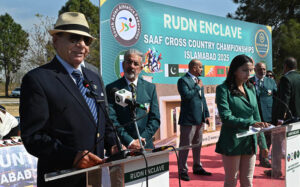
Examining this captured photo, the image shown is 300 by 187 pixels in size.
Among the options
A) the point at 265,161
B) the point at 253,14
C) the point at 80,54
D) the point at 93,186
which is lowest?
the point at 265,161

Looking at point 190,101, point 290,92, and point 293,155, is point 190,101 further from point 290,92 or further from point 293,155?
point 293,155

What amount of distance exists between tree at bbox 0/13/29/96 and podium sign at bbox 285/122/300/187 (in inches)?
737

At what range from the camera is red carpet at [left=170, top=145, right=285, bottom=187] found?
3.76 metres

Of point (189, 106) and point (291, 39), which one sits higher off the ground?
point (291, 39)

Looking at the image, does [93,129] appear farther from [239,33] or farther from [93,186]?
[239,33]

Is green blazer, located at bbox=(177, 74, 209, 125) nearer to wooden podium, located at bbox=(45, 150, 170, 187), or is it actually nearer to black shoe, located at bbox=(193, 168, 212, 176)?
black shoe, located at bbox=(193, 168, 212, 176)

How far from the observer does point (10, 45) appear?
23.6 m

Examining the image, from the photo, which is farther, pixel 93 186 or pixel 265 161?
pixel 265 161

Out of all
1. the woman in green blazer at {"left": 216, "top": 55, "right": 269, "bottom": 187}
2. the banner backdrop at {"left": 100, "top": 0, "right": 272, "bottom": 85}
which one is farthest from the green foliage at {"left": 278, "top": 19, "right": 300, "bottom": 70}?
the woman in green blazer at {"left": 216, "top": 55, "right": 269, "bottom": 187}

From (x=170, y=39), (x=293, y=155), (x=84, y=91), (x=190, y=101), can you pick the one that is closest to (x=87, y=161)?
(x=84, y=91)

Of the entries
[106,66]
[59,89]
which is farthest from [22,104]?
[106,66]

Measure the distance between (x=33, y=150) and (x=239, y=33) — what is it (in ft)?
29.1

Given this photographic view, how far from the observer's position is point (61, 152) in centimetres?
176

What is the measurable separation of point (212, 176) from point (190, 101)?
1.43m
